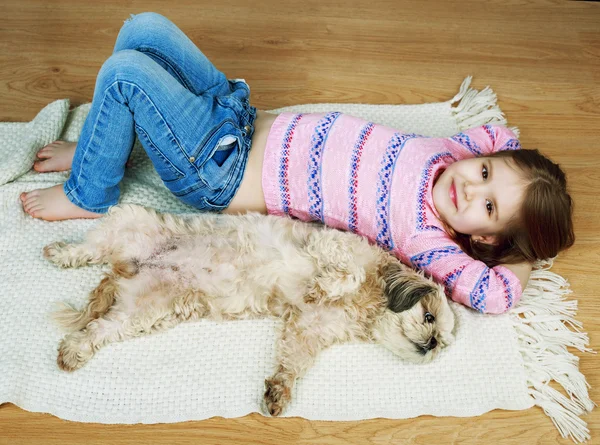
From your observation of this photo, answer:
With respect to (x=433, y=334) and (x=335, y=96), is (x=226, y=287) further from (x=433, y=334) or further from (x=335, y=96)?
(x=335, y=96)

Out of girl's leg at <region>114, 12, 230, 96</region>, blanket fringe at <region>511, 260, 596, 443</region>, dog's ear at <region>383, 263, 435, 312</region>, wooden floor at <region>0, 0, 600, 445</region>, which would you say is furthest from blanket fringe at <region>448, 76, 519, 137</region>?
girl's leg at <region>114, 12, 230, 96</region>

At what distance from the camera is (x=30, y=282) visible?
1843mm

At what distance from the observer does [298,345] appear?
5.58 feet

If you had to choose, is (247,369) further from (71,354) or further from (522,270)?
(522,270)

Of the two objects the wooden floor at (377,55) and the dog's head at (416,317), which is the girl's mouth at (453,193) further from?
the wooden floor at (377,55)

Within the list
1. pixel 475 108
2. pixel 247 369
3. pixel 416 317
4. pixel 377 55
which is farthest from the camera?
pixel 377 55

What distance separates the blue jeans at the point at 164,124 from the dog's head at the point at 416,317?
0.71 metres

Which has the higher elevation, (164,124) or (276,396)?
(164,124)

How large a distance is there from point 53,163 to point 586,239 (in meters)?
2.16

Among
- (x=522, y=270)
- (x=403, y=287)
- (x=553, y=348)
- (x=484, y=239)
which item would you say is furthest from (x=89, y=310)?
(x=553, y=348)

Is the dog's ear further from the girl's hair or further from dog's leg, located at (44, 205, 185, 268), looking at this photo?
dog's leg, located at (44, 205, 185, 268)

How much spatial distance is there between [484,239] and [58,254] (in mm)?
1486

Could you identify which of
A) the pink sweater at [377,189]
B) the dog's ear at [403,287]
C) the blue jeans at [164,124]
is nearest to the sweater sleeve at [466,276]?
the pink sweater at [377,189]

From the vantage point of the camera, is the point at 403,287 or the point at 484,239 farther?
the point at 484,239
